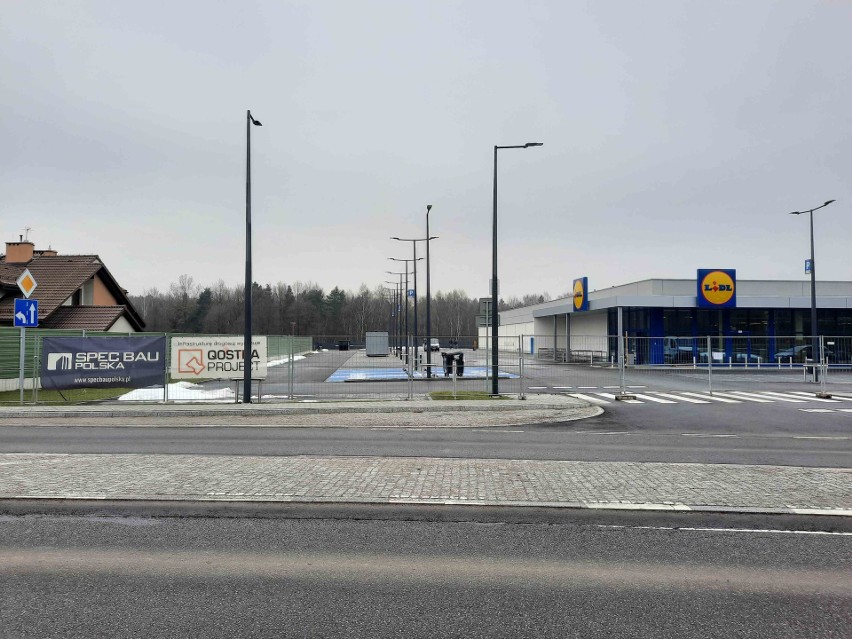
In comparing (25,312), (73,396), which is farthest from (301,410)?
(25,312)

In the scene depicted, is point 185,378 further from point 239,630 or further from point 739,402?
point 739,402

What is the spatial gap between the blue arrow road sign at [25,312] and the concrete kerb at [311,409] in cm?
256

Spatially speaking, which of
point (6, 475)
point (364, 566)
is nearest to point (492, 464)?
point (364, 566)

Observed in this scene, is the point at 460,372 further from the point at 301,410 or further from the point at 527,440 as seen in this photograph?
the point at 527,440

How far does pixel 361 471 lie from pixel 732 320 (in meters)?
41.6

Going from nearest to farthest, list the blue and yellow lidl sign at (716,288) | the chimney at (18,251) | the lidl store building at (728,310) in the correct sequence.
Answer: the chimney at (18,251), the lidl store building at (728,310), the blue and yellow lidl sign at (716,288)

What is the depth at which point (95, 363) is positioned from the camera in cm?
1822

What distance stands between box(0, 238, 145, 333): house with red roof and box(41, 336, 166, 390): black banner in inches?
490

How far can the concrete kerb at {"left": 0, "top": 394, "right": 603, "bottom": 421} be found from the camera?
649 inches

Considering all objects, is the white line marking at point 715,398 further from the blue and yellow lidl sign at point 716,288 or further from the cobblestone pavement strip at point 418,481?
the blue and yellow lidl sign at point 716,288

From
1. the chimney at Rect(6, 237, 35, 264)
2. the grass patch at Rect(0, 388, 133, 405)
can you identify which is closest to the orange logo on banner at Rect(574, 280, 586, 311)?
the grass patch at Rect(0, 388, 133, 405)

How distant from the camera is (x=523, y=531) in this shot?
6117mm

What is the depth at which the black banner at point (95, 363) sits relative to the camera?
18.1 m

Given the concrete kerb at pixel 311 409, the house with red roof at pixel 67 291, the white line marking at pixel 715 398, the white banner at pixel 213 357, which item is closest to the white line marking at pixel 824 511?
the concrete kerb at pixel 311 409
